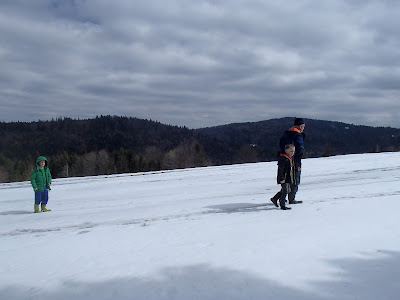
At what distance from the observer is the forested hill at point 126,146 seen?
6262 cm

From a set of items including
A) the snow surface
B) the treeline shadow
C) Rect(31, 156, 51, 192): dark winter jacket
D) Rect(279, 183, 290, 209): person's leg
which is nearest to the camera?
the treeline shadow

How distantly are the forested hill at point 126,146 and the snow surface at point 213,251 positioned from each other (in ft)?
153

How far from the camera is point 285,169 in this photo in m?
6.74

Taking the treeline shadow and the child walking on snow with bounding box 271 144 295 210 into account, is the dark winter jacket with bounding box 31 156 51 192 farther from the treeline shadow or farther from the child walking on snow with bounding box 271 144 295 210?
the child walking on snow with bounding box 271 144 295 210

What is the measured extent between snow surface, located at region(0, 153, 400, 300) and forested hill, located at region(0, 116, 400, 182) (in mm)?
46715

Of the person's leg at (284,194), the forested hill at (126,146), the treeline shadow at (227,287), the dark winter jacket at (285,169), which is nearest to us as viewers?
the treeline shadow at (227,287)

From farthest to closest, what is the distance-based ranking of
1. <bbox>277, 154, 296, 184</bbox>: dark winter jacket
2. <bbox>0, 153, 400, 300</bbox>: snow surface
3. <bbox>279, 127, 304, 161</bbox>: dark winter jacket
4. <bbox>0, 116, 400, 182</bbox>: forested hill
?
<bbox>0, 116, 400, 182</bbox>: forested hill → <bbox>279, 127, 304, 161</bbox>: dark winter jacket → <bbox>277, 154, 296, 184</bbox>: dark winter jacket → <bbox>0, 153, 400, 300</bbox>: snow surface

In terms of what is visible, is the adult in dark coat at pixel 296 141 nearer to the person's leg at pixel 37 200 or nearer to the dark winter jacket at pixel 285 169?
the dark winter jacket at pixel 285 169

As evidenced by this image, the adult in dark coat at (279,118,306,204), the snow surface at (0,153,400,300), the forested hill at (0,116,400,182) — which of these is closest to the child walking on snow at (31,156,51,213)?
the snow surface at (0,153,400,300)

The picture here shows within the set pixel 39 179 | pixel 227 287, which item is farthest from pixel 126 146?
pixel 227 287

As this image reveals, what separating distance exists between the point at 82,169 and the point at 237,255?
215 ft

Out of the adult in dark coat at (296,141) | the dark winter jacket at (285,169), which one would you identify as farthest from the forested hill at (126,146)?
the dark winter jacket at (285,169)

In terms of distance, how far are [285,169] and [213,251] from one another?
10.4 ft

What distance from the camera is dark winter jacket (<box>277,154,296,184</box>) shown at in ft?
21.9
